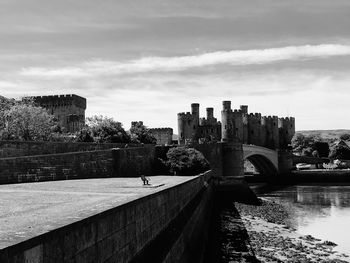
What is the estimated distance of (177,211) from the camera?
14.4 meters

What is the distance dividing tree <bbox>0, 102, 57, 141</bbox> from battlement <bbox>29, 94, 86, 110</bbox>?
4442cm

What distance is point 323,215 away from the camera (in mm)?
34188

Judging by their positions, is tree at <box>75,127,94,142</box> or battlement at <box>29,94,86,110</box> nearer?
tree at <box>75,127,94,142</box>

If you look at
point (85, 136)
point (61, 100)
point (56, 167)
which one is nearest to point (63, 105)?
point (61, 100)

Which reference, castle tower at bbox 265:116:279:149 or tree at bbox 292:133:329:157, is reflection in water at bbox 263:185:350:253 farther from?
tree at bbox 292:133:329:157

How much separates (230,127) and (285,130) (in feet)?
92.0

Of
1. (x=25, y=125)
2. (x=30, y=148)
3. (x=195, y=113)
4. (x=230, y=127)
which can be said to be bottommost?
(x=30, y=148)

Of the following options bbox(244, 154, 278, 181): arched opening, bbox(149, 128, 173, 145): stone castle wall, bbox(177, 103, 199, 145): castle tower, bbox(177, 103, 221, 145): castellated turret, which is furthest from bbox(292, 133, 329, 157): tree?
bbox(149, 128, 173, 145): stone castle wall

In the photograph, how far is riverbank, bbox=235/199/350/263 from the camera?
64.0 feet

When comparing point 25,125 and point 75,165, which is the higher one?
point 25,125

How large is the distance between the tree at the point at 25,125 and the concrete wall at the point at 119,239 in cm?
2851

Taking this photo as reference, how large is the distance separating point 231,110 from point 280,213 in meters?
61.0

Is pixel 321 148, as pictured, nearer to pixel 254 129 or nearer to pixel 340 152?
pixel 340 152

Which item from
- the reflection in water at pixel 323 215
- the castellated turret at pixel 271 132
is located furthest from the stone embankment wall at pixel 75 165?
the castellated turret at pixel 271 132
